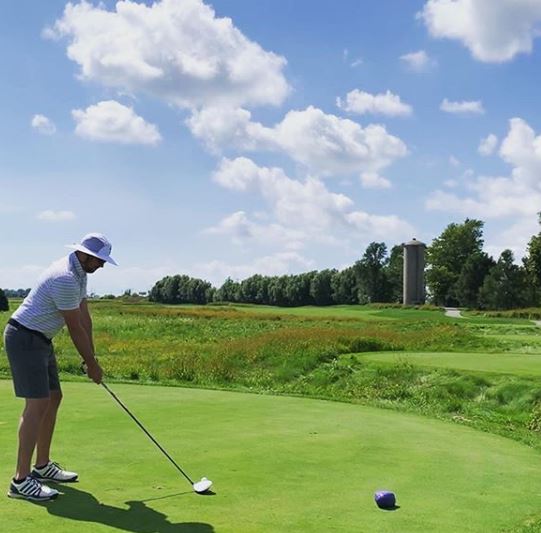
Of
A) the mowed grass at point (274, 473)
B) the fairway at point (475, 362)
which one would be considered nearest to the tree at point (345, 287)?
the fairway at point (475, 362)

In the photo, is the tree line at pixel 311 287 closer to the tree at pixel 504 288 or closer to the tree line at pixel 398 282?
the tree line at pixel 398 282

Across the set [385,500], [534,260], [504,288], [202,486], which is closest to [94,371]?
[202,486]

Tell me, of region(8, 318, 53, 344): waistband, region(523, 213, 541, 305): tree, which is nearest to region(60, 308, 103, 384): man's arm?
region(8, 318, 53, 344): waistband

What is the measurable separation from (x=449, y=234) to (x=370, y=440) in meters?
96.3

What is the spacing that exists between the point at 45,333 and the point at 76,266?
593 mm

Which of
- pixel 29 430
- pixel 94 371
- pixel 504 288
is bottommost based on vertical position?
pixel 29 430

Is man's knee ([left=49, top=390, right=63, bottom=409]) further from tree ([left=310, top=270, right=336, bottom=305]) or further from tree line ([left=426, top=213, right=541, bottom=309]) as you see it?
tree ([left=310, top=270, right=336, bottom=305])

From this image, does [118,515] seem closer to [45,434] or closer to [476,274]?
[45,434]

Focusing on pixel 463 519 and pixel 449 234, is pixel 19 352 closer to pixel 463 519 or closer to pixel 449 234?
pixel 463 519

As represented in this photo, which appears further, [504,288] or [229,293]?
[229,293]

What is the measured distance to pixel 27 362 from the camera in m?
5.72

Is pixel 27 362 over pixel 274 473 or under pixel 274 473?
over

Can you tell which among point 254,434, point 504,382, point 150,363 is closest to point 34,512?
point 254,434

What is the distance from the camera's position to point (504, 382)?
13.9 metres
